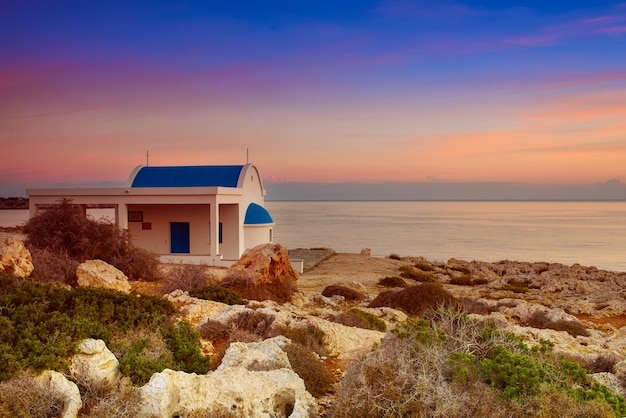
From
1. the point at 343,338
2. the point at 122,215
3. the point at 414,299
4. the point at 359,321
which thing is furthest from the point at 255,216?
the point at 343,338

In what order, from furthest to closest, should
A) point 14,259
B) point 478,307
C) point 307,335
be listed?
1. point 478,307
2. point 14,259
3. point 307,335

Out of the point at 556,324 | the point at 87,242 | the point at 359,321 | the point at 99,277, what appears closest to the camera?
the point at 359,321

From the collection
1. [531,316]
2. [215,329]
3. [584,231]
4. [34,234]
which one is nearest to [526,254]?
[584,231]

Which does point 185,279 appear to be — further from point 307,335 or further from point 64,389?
point 64,389

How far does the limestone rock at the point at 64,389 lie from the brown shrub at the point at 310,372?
263 cm

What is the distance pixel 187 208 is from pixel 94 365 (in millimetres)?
22403

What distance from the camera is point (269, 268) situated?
1847cm

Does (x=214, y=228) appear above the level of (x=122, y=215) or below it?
below

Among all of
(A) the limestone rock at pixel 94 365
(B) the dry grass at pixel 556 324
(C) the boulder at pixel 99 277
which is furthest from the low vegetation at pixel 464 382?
(C) the boulder at pixel 99 277

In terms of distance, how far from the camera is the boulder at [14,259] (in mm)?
13117

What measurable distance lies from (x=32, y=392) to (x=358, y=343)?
5.86 metres

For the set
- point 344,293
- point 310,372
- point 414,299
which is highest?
point 310,372

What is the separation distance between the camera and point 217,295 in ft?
44.5

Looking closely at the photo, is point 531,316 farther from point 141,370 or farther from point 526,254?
point 526,254
